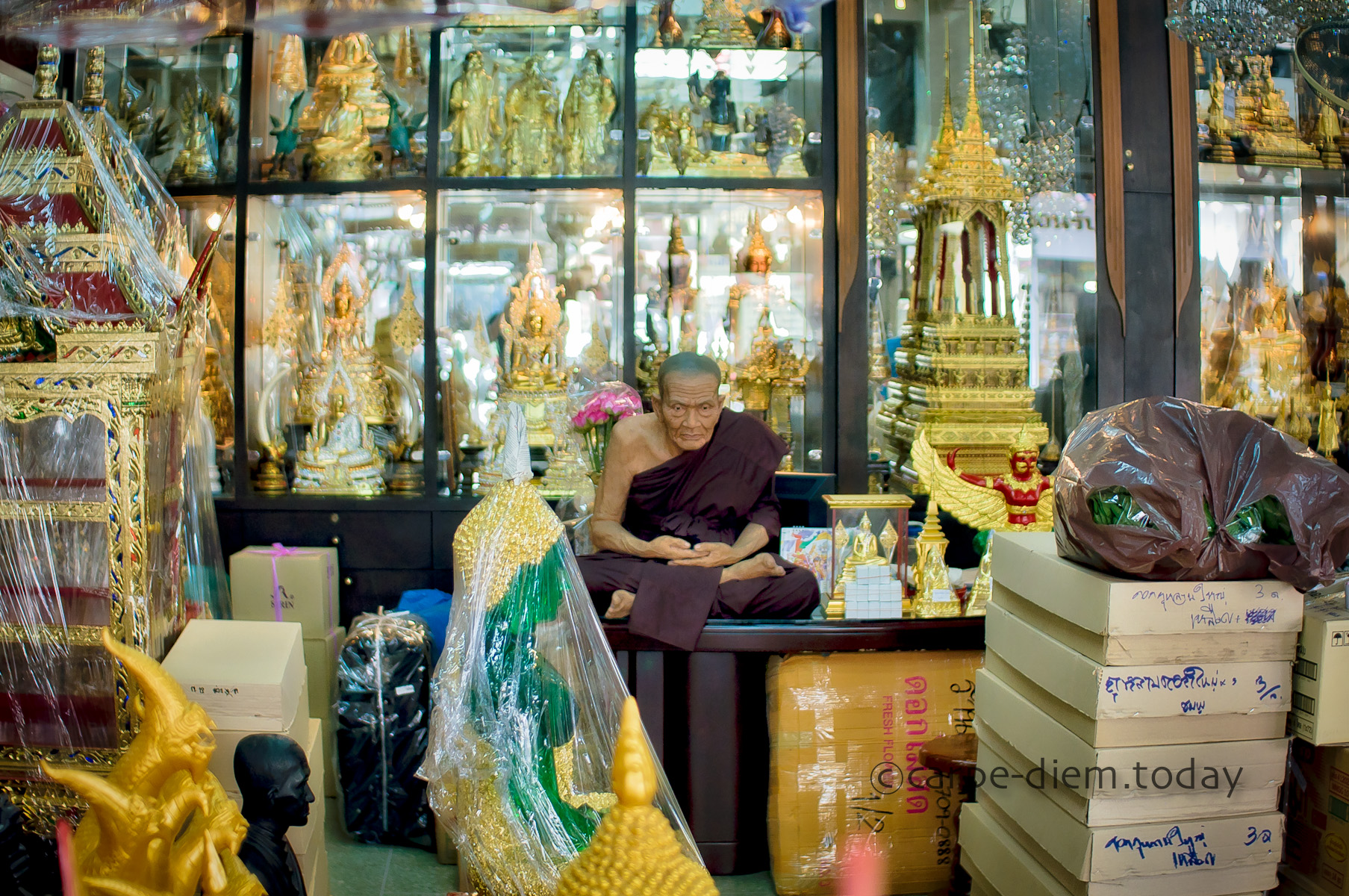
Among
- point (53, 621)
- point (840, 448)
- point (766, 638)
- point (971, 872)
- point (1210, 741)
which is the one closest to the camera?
→ point (1210, 741)

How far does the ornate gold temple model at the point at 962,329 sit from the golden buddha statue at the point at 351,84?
1.98 metres

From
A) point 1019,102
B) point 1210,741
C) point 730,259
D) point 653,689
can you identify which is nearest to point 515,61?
point 730,259

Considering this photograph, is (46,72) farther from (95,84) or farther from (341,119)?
(341,119)

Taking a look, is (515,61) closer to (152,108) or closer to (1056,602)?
(152,108)

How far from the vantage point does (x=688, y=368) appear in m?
2.99

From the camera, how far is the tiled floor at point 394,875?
2.74 metres

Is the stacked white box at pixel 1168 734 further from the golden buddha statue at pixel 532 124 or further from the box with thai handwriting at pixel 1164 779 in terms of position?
the golden buddha statue at pixel 532 124

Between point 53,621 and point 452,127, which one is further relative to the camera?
point 452,127

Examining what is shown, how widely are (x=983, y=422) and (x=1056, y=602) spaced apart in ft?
7.39

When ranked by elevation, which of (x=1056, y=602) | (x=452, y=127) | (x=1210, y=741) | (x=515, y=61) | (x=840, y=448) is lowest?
(x=1210, y=741)

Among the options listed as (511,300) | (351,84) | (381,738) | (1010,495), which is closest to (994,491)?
(1010,495)

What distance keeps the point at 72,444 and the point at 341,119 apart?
2.12 m

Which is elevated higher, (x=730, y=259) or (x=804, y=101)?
(x=804, y=101)

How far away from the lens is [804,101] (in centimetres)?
418
